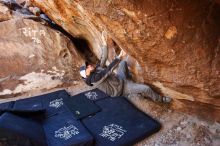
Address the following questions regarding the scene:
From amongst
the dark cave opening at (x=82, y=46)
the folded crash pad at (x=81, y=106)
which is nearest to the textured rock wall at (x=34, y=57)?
the dark cave opening at (x=82, y=46)

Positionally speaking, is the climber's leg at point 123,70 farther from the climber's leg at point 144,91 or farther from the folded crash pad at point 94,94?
the folded crash pad at point 94,94

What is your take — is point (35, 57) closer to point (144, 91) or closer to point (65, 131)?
point (65, 131)

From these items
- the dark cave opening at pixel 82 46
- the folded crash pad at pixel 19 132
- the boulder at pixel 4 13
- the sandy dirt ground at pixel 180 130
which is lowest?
the sandy dirt ground at pixel 180 130

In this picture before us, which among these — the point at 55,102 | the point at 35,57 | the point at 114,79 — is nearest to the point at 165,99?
the point at 114,79

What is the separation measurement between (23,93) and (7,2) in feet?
7.16

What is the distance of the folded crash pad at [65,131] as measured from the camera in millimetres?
2715

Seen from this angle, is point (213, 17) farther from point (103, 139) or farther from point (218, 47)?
point (103, 139)

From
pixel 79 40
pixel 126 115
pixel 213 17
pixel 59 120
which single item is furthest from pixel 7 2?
pixel 213 17

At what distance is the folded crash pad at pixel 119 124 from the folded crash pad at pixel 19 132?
60cm

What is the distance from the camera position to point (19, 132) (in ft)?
8.43

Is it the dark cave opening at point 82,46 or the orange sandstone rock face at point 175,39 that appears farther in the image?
the dark cave opening at point 82,46

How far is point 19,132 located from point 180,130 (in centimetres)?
180

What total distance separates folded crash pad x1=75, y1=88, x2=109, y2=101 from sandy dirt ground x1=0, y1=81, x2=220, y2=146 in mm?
769

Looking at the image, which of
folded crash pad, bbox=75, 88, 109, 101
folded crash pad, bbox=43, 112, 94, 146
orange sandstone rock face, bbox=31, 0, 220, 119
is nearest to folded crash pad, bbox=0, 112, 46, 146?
folded crash pad, bbox=43, 112, 94, 146
